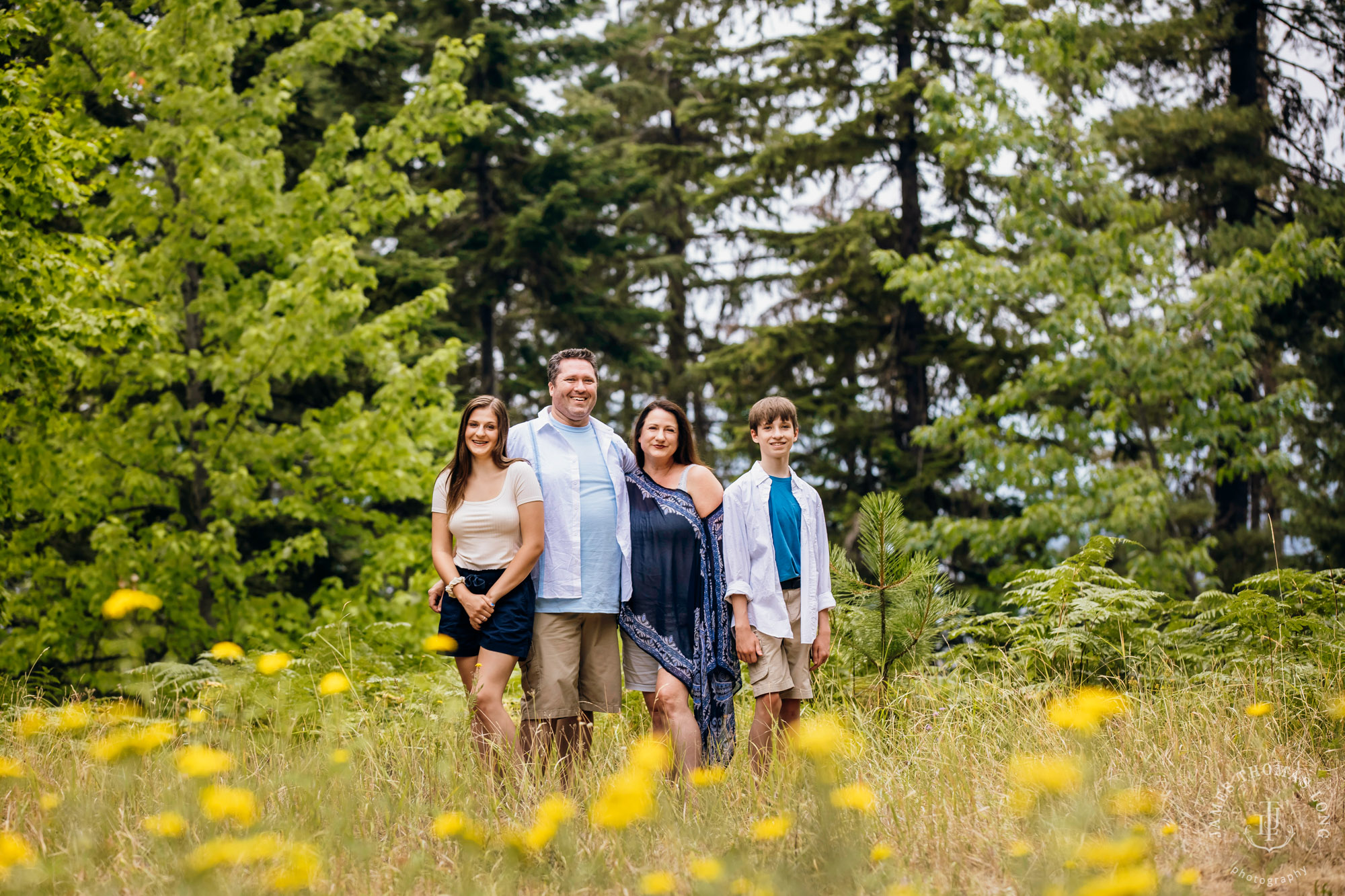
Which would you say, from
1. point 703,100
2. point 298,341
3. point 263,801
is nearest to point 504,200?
point 703,100

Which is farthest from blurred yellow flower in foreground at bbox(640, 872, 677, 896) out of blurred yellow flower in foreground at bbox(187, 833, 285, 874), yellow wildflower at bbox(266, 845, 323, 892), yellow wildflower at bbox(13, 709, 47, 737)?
yellow wildflower at bbox(13, 709, 47, 737)

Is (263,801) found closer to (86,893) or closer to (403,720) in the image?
(86,893)

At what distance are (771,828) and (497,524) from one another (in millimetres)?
1718

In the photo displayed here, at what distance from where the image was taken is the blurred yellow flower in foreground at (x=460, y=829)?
221 centimetres

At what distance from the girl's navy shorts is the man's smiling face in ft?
2.34

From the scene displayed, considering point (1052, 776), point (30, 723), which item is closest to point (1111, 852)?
point (1052, 776)

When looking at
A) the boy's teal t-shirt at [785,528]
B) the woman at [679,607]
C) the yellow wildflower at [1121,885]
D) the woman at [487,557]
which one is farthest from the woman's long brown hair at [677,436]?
the yellow wildflower at [1121,885]

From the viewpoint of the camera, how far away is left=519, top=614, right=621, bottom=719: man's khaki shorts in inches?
143

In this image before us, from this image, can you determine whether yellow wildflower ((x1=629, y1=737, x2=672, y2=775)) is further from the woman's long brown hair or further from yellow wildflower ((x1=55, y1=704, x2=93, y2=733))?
yellow wildflower ((x1=55, y1=704, x2=93, y2=733))

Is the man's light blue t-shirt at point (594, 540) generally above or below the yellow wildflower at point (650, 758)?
above

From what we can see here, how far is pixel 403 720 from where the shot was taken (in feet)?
13.9

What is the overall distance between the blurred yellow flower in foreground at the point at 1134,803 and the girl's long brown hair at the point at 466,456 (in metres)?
2.43

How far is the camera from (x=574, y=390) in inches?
150

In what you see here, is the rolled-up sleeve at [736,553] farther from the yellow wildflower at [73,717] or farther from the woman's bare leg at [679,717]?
the yellow wildflower at [73,717]
